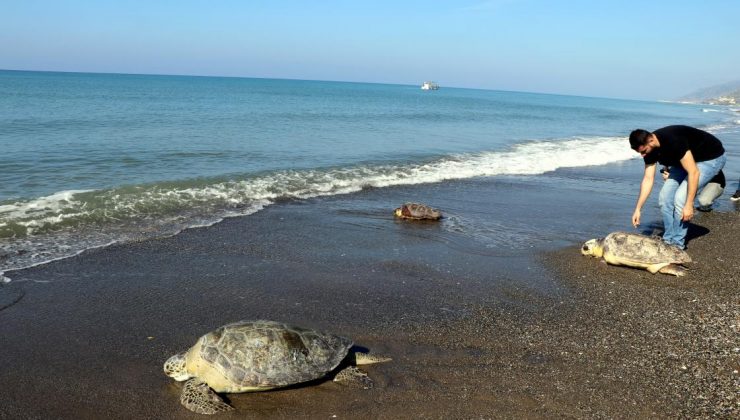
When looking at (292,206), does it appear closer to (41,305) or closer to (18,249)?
(18,249)

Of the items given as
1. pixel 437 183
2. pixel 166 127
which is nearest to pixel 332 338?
pixel 437 183

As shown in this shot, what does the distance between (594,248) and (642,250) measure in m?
0.66

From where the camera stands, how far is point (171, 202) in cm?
1017

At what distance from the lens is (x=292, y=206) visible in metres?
10.4

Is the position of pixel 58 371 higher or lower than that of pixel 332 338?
lower

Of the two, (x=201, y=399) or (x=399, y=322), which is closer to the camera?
(x=201, y=399)

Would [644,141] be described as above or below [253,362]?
above

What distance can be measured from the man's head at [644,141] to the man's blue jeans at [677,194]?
0.83 metres

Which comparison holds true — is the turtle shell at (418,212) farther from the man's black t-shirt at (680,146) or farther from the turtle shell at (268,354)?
the turtle shell at (268,354)

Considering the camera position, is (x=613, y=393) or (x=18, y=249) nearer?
(x=613, y=393)

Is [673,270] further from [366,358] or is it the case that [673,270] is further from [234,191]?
[234,191]

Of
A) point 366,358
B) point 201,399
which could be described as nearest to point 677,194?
point 366,358

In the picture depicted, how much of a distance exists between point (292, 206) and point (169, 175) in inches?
166

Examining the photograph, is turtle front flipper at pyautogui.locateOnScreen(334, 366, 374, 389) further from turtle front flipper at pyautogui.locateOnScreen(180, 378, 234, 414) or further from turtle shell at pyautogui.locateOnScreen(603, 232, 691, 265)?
turtle shell at pyautogui.locateOnScreen(603, 232, 691, 265)
